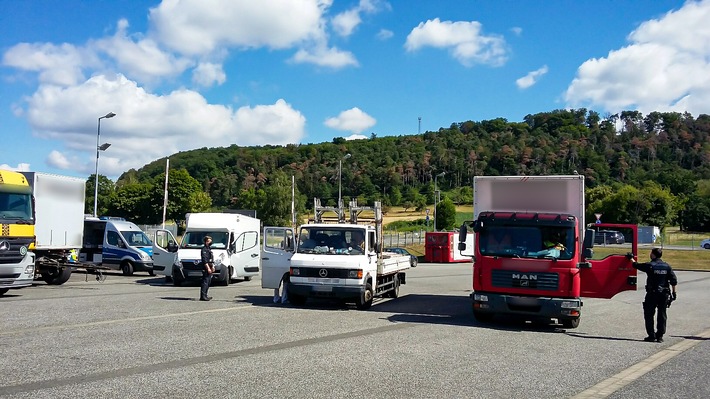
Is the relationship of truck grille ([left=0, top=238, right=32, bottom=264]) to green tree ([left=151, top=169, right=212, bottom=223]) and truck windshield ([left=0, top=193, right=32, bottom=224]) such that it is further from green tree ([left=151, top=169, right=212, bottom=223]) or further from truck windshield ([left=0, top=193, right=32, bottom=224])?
green tree ([left=151, top=169, right=212, bottom=223])

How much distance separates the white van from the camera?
22.2 metres

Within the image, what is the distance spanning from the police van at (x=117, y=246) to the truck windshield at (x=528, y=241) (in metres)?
18.8

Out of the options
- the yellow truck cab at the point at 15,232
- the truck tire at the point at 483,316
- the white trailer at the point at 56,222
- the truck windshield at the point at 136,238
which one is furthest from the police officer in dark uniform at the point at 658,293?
the truck windshield at the point at 136,238

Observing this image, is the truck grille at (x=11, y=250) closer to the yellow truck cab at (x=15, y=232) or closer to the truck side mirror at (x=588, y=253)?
the yellow truck cab at (x=15, y=232)

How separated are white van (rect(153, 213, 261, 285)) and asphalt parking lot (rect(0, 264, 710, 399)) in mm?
5203

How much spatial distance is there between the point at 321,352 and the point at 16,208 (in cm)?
1167

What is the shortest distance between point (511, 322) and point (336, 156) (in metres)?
110

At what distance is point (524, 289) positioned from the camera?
13.2m

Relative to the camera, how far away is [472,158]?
397ft

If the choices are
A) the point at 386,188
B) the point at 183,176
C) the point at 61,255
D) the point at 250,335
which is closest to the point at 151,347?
the point at 250,335

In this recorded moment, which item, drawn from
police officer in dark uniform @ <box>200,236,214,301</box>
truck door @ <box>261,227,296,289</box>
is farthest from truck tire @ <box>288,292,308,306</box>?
police officer in dark uniform @ <box>200,236,214,301</box>

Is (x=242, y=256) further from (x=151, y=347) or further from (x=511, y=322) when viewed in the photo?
(x=151, y=347)

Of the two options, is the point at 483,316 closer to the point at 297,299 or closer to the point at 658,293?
the point at 658,293

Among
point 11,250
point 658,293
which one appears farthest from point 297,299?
point 658,293
